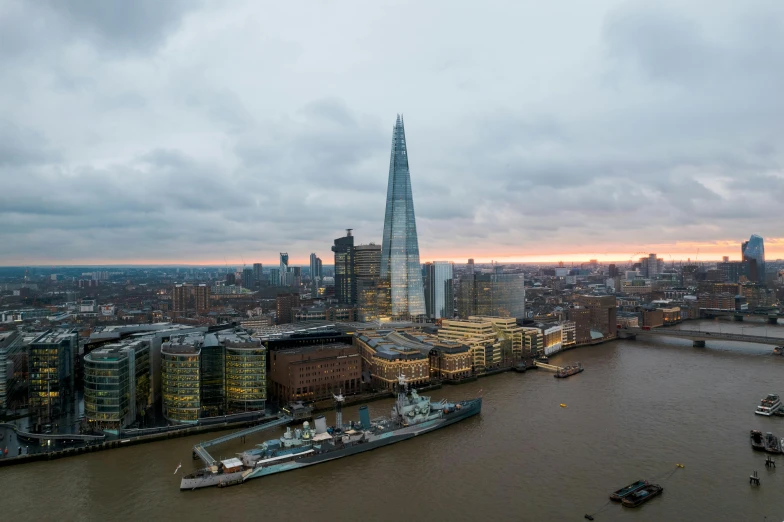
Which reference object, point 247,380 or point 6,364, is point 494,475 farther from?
point 6,364

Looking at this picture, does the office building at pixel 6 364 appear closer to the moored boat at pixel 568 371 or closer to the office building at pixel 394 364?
the office building at pixel 394 364

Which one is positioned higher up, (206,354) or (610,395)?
(206,354)

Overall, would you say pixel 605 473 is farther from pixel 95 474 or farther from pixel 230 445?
pixel 95 474

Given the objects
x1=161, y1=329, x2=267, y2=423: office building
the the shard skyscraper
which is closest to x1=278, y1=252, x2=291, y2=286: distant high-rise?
the the shard skyscraper

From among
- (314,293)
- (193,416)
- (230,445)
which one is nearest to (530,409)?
(230,445)

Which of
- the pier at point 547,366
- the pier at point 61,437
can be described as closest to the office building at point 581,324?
the pier at point 547,366

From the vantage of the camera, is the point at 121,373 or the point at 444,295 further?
the point at 444,295
